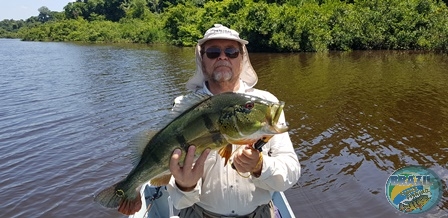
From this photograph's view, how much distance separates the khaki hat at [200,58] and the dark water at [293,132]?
397 cm

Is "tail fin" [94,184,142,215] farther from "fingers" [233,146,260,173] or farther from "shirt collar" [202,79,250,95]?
"shirt collar" [202,79,250,95]

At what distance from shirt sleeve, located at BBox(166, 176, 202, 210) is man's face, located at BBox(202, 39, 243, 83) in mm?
977

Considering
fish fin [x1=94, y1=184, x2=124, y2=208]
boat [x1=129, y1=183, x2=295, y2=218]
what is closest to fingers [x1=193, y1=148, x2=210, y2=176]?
fish fin [x1=94, y1=184, x2=124, y2=208]

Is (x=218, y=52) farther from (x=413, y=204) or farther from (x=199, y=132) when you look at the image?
(x=413, y=204)

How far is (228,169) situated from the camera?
10.4 ft

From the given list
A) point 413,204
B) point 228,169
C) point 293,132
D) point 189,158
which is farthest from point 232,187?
point 293,132

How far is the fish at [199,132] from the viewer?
7.51ft

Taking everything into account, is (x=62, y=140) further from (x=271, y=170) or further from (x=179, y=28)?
(x=179, y=28)

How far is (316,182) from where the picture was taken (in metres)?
8.02

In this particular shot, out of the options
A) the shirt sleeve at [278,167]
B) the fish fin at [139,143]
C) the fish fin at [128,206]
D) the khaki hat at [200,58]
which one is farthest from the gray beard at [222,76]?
the fish fin at [128,206]

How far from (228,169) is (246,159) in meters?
0.66

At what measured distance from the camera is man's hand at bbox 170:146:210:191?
98.4 inches

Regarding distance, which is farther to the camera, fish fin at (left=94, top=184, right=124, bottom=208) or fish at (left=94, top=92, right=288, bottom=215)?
fish fin at (left=94, top=184, right=124, bottom=208)

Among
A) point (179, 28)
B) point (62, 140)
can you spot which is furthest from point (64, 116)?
point (179, 28)
